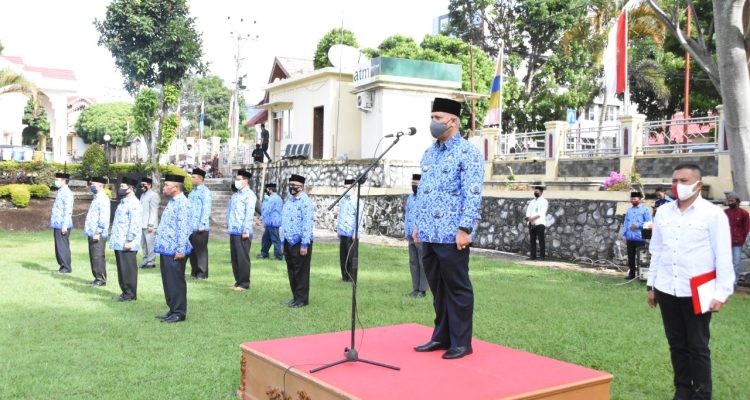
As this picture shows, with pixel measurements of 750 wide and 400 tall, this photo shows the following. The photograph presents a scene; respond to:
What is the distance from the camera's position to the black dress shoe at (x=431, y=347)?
520 cm

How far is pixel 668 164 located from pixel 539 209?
3655 millimetres

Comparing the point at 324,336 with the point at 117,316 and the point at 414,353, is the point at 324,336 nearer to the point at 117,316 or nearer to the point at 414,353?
the point at 414,353

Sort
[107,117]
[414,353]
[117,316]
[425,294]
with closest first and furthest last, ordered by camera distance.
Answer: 1. [414,353]
2. [117,316]
3. [425,294]
4. [107,117]

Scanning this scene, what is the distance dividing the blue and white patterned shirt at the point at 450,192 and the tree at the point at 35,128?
48957mm

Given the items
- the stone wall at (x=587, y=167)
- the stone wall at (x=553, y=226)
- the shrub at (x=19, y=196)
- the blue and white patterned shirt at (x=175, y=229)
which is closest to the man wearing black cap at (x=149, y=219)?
the blue and white patterned shirt at (x=175, y=229)

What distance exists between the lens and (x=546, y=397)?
4.20m

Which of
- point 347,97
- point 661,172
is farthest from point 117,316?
point 347,97

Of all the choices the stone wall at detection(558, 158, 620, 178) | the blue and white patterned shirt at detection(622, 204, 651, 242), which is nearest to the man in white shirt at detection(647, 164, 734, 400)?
the blue and white patterned shirt at detection(622, 204, 651, 242)

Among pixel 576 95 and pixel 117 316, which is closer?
pixel 117 316

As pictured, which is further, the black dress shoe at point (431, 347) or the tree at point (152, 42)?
the tree at point (152, 42)

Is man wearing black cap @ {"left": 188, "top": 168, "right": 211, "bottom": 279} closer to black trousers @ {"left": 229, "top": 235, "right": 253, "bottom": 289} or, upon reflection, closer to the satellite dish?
black trousers @ {"left": 229, "top": 235, "right": 253, "bottom": 289}

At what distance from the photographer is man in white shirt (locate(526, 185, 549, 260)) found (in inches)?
615

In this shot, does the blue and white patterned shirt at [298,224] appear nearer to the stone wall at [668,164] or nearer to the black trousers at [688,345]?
the black trousers at [688,345]

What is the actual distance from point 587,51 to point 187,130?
4993cm
